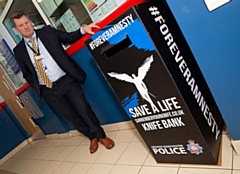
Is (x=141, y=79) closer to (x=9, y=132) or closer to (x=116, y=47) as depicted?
(x=116, y=47)

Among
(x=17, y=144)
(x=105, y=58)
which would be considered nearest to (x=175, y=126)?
(x=105, y=58)

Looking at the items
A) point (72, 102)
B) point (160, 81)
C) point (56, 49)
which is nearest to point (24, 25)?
point (56, 49)

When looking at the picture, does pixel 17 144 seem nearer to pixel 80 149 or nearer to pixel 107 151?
pixel 80 149

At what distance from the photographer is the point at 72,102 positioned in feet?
7.25

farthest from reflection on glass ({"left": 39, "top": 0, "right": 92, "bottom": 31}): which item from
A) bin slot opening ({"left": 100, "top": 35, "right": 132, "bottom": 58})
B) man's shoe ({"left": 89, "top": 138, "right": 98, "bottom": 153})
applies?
man's shoe ({"left": 89, "top": 138, "right": 98, "bottom": 153})

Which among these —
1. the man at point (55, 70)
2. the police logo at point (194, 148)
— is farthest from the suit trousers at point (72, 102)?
the police logo at point (194, 148)

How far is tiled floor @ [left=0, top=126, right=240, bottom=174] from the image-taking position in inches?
53.7

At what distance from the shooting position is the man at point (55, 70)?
1985mm

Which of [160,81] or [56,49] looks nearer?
[160,81]

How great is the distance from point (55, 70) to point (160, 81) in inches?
48.7

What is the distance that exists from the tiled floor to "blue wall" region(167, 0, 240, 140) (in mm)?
293

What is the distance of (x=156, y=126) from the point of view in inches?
55.1

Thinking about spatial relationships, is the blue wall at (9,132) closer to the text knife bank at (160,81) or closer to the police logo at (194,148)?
the text knife bank at (160,81)

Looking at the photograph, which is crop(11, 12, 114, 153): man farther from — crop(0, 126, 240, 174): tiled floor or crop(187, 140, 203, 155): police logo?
crop(187, 140, 203, 155): police logo
